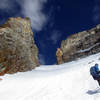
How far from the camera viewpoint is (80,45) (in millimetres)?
68750

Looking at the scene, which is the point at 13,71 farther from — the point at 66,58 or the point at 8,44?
the point at 66,58

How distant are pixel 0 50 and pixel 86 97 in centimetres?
1479

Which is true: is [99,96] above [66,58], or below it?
below

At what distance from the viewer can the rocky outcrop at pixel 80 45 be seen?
61603 mm

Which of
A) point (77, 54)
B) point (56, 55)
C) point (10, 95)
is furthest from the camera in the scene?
point (56, 55)

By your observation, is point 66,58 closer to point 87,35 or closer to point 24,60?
point 87,35

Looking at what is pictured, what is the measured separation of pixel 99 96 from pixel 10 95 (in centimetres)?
624

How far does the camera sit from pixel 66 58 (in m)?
71.4

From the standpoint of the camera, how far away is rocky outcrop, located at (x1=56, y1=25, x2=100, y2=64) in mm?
61603

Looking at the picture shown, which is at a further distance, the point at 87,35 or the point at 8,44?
the point at 87,35

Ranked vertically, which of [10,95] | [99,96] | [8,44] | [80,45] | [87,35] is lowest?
[99,96]

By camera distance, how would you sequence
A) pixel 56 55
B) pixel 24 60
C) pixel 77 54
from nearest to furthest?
1. pixel 24 60
2. pixel 77 54
3. pixel 56 55

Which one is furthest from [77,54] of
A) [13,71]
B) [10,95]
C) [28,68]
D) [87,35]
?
[10,95]

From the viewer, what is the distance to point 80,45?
68750 millimetres
